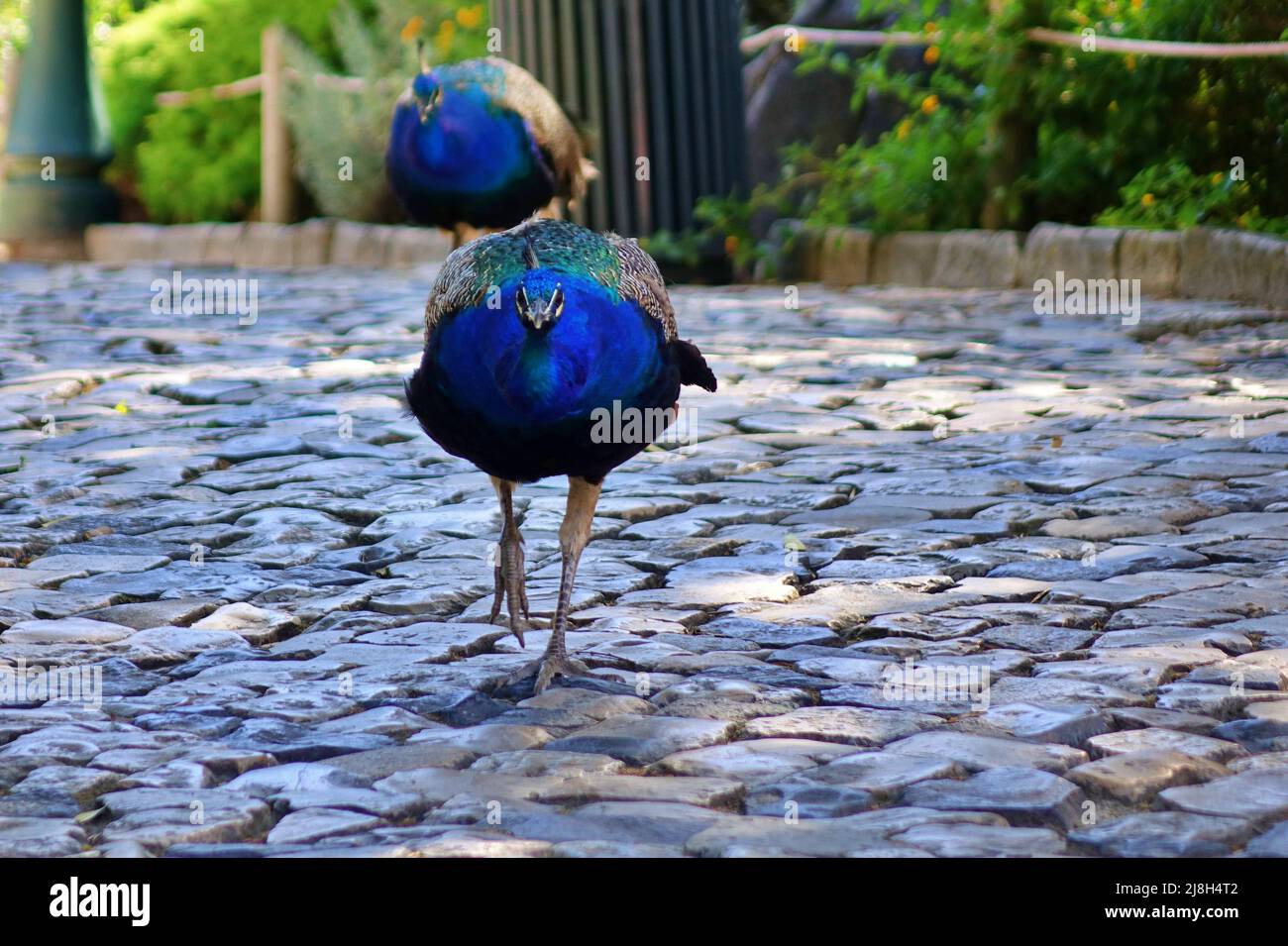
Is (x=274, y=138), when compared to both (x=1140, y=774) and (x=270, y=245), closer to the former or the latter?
(x=270, y=245)

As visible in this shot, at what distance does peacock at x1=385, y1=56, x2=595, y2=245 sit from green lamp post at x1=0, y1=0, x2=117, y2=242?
9.84 m

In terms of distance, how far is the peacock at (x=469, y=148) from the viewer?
702 cm

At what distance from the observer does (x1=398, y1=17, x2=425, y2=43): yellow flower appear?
14.3 meters

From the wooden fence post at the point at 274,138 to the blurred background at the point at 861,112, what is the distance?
10 cm

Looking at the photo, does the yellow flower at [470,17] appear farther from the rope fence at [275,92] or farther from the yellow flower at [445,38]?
the rope fence at [275,92]

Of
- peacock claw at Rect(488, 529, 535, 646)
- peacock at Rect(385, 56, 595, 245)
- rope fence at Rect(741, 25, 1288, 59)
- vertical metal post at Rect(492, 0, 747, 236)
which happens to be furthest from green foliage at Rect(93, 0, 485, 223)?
peacock claw at Rect(488, 529, 535, 646)

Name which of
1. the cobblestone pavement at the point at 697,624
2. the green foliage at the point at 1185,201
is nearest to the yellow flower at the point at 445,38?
the green foliage at the point at 1185,201

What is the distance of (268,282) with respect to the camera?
12523mm

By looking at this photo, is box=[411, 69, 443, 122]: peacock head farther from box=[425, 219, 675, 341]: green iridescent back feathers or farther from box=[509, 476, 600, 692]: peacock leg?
box=[509, 476, 600, 692]: peacock leg

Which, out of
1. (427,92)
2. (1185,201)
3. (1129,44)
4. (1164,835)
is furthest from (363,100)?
(1164,835)

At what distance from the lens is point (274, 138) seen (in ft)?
49.7

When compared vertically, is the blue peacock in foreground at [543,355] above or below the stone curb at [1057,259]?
above

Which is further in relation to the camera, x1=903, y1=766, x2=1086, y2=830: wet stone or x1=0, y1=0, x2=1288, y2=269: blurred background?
x1=0, y1=0, x2=1288, y2=269: blurred background

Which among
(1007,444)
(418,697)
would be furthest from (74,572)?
(1007,444)
